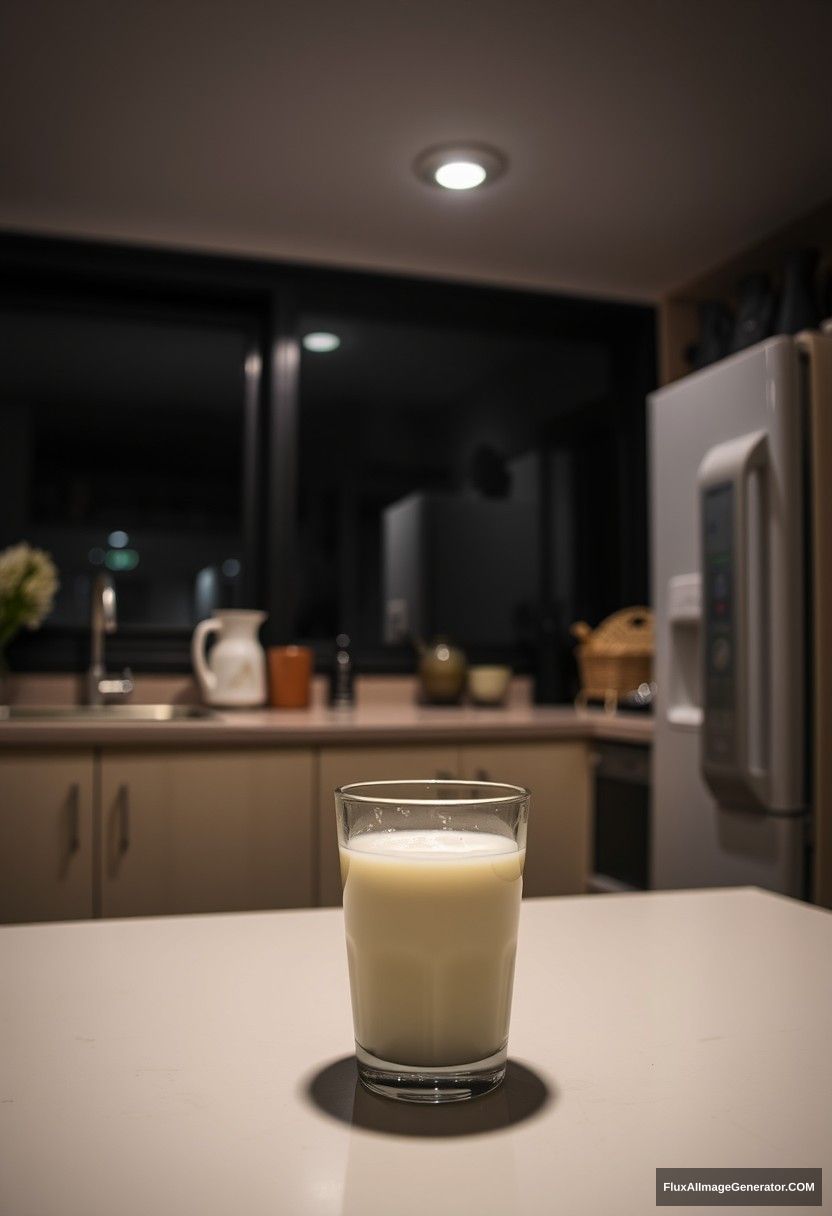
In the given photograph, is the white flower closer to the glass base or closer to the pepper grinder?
the pepper grinder

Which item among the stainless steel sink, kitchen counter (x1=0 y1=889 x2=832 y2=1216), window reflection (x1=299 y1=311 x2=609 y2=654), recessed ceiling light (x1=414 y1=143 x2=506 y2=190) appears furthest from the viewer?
window reflection (x1=299 y1=311 x2=609 y2=654)

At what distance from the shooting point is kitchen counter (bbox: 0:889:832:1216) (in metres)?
0.40

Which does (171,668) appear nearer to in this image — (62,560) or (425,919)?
(62,560)

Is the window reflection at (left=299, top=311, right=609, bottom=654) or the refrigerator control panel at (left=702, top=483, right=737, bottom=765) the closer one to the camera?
the refrigerator control panel at (left=702, top=483, right=737, bottom=765)

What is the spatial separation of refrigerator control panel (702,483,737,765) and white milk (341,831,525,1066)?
5.39 feet

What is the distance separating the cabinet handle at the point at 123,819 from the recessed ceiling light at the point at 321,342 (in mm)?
1647

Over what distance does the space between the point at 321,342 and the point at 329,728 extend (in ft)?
4.89

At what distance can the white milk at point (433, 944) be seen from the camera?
0.47 metres

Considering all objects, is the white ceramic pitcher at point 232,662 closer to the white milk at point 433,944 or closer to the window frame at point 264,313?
the window frame at point 264,313

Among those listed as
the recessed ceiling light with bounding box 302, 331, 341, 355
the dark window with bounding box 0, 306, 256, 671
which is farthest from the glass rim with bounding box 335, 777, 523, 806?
the recessed ceiling light with bounding box 302, 331, 341, 355

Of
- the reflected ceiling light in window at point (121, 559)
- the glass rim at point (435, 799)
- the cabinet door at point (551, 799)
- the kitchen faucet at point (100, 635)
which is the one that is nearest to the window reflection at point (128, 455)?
the reflected ceiling light in window at point (121, 559)

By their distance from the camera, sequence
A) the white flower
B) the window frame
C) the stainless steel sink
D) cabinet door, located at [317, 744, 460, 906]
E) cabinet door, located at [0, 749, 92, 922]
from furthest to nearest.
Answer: the window frame → the stainless steel sink → the white flower → cabinet door, located at [317, 744, 460, 906] → cabinet door, located at [0, 749, 92, 922]

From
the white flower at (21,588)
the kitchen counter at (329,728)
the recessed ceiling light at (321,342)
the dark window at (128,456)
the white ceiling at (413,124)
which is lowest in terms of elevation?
the kitchen counter at (329,728)

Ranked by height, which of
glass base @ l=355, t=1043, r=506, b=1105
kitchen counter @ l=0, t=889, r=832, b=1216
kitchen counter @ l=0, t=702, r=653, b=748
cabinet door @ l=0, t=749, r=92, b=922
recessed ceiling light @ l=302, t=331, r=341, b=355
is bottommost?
cabinet door @ l=0, t=749, r=92, b=922
